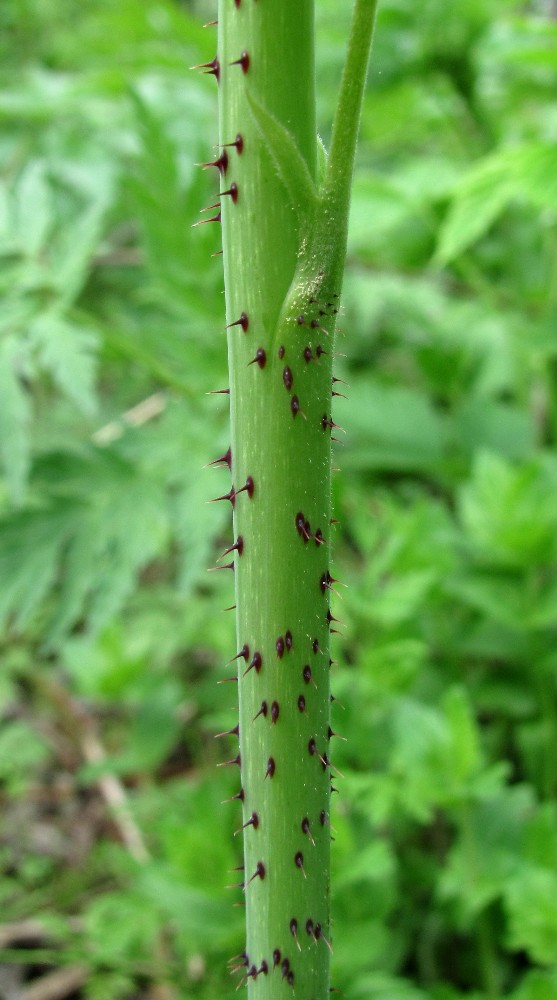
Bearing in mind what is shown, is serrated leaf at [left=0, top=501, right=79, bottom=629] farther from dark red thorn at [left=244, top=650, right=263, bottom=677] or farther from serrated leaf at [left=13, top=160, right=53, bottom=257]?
dark red thorn at [left=244, top=650, right=263, bottom=677]

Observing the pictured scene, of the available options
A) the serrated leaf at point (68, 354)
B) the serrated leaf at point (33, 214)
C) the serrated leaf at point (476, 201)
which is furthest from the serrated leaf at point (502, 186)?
the serrated leaf at point (33, 214)

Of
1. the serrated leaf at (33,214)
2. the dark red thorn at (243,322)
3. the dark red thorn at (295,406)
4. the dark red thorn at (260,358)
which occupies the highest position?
the serrated leaf at (33,214)

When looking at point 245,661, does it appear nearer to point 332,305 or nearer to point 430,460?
point 332,305

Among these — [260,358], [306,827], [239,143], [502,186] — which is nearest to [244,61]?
[239,143]

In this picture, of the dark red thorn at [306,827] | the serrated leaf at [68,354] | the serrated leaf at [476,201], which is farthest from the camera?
the serrated leaf at [68,354]

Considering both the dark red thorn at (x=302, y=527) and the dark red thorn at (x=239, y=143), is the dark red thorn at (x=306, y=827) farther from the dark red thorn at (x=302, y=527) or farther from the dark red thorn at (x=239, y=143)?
the dark red thorn at (x=239, y=143)

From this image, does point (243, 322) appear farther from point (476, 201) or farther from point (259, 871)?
point (476, 201)

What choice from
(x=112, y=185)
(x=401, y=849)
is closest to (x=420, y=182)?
(x=112, y=185)

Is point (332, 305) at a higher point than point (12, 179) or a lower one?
lower
